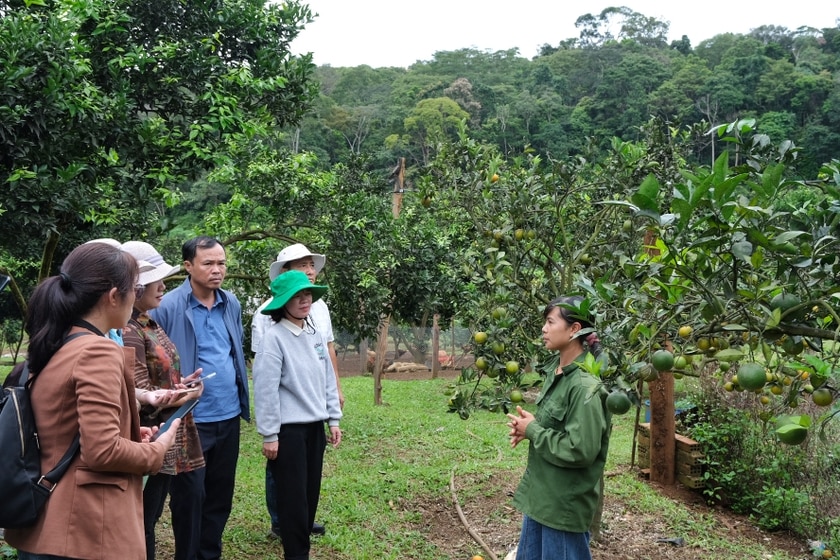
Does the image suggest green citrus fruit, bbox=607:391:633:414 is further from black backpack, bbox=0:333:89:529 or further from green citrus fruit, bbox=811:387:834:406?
black backpack, bbox=0:333:89:529

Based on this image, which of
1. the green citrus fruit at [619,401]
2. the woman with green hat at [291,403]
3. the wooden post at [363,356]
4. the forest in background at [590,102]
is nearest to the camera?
the green citrus fruit at [619,401]

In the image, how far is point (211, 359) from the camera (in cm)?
364

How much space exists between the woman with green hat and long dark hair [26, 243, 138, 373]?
1574 millimetres

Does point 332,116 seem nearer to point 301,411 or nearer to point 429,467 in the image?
point 429,467

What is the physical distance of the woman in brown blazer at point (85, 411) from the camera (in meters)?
2.04

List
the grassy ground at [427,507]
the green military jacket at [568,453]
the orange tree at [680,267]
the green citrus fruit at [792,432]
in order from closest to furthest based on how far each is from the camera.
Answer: the green citrus fruit at [792,432] → the orange tree at [680,267] → the green military jacket at [568,453] → the grassy ground at [427,507]

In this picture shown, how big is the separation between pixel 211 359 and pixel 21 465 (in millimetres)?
1673

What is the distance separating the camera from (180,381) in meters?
3.16

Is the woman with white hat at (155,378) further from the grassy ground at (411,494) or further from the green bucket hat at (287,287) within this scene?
the grassy ground at (411,494)

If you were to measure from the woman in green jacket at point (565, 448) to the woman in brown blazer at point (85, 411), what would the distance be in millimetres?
1488

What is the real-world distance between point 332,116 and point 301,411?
34.2 meters

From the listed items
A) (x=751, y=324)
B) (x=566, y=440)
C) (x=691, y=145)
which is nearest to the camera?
(x=751, y=324)

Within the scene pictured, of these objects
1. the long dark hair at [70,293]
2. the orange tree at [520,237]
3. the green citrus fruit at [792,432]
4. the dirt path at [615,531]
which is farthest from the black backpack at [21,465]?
the dirt path at [615,531]

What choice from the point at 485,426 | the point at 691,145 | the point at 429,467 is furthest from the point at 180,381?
the point at 485,426
